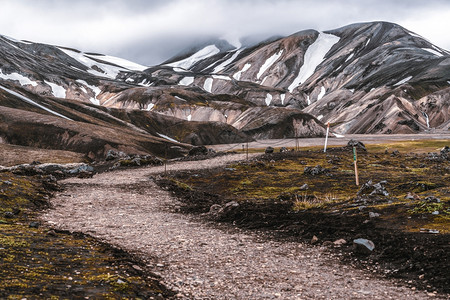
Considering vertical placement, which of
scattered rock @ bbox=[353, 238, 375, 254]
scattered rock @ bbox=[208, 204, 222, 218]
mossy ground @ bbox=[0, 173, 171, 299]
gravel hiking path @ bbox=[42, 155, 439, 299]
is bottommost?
scattered rock @ bbox=[208, 204, 222, 218]

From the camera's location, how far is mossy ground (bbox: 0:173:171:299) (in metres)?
8.15

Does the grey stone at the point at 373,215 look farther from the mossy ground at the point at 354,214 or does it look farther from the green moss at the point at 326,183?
the green moss at the point at 326,183

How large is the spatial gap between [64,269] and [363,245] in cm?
887

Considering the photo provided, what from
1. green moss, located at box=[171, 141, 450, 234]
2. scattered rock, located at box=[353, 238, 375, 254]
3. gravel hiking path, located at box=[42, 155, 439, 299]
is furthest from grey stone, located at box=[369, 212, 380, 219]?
gravel hiking path, located at box=[42, 155, 439, 299]

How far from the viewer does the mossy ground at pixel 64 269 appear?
26.7 ft

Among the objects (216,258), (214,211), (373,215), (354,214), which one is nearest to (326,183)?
(214,211)

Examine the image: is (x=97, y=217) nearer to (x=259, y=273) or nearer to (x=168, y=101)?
(x=259, y=273)

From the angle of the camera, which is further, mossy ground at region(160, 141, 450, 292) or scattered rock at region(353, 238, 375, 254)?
scattered rock at region(353, 238, 375, 254)

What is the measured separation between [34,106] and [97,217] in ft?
303

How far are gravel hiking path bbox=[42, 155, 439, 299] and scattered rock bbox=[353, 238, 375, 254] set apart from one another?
2.81 ft

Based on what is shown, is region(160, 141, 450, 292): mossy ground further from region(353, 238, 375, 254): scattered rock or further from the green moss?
region(353, 238, 375, 254): scattered rock

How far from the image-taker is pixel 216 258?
12727 mm

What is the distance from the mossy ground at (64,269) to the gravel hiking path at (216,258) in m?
0.93

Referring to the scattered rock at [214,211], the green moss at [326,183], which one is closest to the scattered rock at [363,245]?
the green moss at [326,183]
